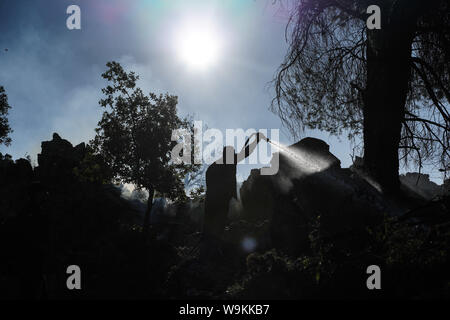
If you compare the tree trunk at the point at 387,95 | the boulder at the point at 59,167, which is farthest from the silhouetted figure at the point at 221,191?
the boulder at the point at 59,167

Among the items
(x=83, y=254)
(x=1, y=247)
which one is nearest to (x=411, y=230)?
(x=83, y=254)

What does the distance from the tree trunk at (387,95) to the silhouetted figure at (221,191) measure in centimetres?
417

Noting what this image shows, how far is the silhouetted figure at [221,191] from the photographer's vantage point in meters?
9.70

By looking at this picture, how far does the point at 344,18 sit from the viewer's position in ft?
23.9

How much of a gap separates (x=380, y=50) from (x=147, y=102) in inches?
634

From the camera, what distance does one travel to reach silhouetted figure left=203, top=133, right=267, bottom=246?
31.8ft

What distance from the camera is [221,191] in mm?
9898

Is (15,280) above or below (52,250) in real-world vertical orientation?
below

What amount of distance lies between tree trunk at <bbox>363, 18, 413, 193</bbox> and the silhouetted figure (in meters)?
4.17

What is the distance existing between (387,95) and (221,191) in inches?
235

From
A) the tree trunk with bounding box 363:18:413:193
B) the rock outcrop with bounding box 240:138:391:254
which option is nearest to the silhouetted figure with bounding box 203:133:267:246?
the rock outcrop with bounding box 240:138:391:254

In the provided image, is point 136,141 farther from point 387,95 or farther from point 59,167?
point 387,95

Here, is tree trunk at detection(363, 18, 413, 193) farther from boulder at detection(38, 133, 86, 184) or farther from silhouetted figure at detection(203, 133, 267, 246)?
boulder at detection(38, 133, 86, 184)
